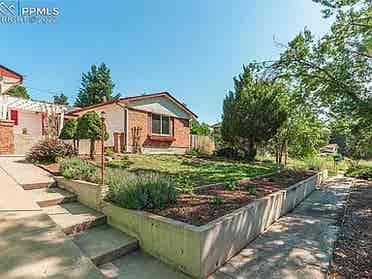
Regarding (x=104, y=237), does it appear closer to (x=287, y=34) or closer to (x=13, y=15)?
(x=13, y=15)

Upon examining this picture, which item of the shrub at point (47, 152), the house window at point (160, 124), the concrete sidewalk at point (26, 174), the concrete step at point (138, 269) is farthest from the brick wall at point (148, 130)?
the concrete step at point (138, 269)

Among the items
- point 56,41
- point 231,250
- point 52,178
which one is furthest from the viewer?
point 56,41

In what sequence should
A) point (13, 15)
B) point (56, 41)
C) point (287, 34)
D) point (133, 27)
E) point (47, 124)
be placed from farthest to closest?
point (56, 41) → point (133, 27) → point (47, 124) → point (287, 34) → point (13, 15)

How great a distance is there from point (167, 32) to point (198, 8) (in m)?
2.76

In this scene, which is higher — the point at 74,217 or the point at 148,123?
the point at 148,123

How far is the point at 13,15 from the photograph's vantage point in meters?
8.60

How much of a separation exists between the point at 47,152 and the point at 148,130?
7.62 metres

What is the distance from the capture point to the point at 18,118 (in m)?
15.9

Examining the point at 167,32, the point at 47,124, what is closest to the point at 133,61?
the point at 167,32

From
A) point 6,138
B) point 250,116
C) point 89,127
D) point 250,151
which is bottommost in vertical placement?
point 250,151

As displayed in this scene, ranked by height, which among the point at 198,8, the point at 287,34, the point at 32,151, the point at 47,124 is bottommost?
the point at 32,151

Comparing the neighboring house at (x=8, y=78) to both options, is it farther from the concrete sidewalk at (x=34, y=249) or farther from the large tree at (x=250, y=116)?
the large tree at (x=250, y=116)

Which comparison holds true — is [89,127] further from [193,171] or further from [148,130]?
[148,130]

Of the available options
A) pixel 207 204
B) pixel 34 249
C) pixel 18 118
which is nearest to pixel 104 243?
pixel 34 249
